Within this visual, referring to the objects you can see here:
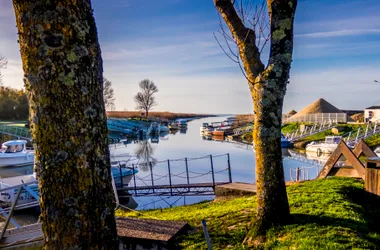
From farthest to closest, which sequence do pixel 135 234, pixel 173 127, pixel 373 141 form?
pixel 173 127 → pixel 373 141 → pixel 135 234

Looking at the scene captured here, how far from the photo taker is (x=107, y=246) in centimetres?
199

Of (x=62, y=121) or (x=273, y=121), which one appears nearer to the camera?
(x=62, y=121)

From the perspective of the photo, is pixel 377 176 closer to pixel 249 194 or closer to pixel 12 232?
pixel 249 194

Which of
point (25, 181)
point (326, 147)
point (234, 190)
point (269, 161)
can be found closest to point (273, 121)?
point (269, 161)

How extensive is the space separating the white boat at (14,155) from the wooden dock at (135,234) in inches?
760

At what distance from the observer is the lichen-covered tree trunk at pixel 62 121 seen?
1.92m

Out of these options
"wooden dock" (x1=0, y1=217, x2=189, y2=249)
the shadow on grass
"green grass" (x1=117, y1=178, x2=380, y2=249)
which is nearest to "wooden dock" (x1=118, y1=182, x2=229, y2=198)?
"green grass" (x1=117, y1=178, x2=380, y2=249)

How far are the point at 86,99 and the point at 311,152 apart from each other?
32414 millimetres

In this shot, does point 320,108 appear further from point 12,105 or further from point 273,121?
point 273,121

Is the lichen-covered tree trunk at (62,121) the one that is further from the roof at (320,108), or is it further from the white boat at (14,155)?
the roof at (320,108)

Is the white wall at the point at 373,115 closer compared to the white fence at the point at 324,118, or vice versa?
the white wall at the point at 373,115

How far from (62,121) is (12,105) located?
161 ft

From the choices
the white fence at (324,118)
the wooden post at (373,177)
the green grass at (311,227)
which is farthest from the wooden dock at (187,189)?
the white fence at (324,118)

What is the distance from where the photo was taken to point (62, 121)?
1925mm
